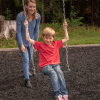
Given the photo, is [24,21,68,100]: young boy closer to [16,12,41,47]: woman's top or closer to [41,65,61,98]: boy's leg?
[41,65,61,98]: boy's leg

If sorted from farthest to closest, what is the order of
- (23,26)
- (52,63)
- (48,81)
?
(48,81)
(23,26)
(52,63)

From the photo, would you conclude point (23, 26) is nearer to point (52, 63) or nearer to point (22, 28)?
point (22, 28)

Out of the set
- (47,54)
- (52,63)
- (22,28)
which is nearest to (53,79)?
(52,63)

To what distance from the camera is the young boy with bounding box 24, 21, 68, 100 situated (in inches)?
112

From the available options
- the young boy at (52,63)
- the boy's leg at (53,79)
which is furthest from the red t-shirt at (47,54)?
the boy's leg at (53,79)

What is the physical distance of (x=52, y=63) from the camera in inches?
117

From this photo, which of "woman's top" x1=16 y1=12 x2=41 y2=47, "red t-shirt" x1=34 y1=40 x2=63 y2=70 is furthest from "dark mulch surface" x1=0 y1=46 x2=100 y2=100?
"woman's top" x1=16 y1=12 x2=41 y2=47

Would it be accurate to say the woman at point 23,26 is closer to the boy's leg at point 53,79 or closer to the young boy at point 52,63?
the young boy at point 52,63

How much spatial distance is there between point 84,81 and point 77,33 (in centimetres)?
747

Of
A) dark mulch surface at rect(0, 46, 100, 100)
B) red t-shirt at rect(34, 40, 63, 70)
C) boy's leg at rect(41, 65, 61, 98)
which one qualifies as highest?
red t-shirt at rect(34, 40, 63, 70)

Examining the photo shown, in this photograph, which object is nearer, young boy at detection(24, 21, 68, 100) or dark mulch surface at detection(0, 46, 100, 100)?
young boy at detection(24, 21, 68, 100)

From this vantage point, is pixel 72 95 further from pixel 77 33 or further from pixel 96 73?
A: pixel 77 33

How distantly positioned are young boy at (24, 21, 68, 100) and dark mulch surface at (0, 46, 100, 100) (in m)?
0.29

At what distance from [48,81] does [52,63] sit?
1071mm
